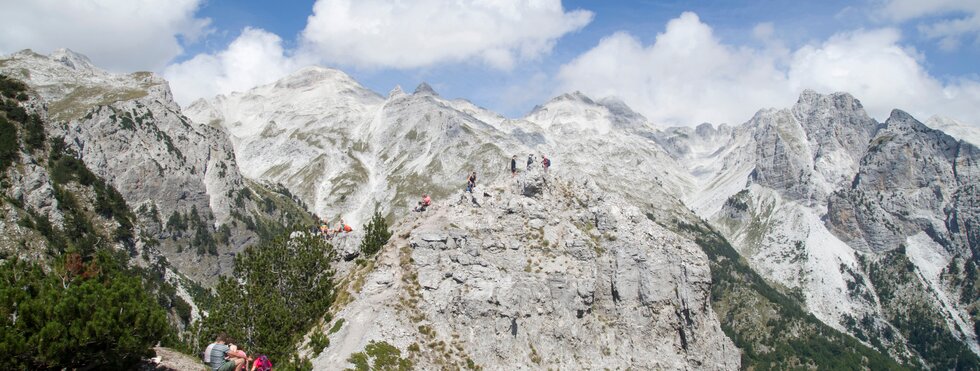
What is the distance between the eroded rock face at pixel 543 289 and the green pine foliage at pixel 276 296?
3.86m

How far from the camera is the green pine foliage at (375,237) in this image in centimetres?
5900

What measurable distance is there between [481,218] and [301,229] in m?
18.3

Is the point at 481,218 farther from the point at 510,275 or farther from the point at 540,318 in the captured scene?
the point at 540,318

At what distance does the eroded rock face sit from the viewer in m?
52.2

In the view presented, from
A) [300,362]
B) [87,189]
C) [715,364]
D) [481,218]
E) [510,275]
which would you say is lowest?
[300,362]

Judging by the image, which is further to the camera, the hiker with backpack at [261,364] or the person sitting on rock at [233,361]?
the hiker with backpack at [261,364]

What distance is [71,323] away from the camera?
25.7 meters

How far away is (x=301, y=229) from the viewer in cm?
5981

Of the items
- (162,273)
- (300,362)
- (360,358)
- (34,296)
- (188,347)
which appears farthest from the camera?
(162,273)

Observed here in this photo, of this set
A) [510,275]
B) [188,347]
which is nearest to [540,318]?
[510,275]

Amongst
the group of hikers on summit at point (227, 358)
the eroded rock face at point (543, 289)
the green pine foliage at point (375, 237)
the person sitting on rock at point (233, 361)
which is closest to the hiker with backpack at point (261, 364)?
the group of hikers on summit at point (227, 358)

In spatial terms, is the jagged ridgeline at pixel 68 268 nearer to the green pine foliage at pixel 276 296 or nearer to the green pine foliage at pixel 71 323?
the green pine foliage at pixel 71 323

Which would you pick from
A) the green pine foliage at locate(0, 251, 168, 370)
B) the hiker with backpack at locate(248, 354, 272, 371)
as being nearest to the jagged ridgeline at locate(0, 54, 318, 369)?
the green pine foliage at locate(0, 251, 168, 370)

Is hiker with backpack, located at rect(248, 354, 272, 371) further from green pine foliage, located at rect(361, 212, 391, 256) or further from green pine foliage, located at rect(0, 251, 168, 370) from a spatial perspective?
green pine foliage, located at rect(361, 212, 391, 256)
